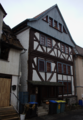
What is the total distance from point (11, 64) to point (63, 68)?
8.33 metres

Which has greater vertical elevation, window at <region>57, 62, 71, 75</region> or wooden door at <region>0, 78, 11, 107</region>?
window at <region>57, 62, 71, 75</region>

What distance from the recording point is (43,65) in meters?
14.3

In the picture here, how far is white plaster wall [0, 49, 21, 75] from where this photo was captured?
1052 centimetres

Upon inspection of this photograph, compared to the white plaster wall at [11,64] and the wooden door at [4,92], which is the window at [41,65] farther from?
the wooden door at [4,92]

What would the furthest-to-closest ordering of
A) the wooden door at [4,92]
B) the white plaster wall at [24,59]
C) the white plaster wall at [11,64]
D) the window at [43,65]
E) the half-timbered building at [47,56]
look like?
the window at [43,65] < the half-timbered building at [47,56] < the white plaster wall at [24,59] < the white plaster wall at [11,64] < the wooden door at [4,92]

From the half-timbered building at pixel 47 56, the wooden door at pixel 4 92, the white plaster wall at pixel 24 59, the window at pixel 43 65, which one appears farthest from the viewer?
the window at pixel 43 65

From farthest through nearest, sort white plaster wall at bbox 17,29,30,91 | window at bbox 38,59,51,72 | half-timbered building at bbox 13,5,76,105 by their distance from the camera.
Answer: window at bbox 38,59,51,72
half-timbered building at bbox 13,5,76,105
white plaster wall at bbox 17,29,30,91

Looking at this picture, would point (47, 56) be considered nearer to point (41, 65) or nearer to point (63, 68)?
point (41, 65)

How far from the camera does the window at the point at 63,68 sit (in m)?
16.4

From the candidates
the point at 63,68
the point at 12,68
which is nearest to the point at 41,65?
the point at 12,68

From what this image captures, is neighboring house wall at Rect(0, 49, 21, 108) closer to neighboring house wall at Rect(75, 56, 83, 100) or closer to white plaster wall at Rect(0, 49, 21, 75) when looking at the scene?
white plaster wall at Rect(0, 49, 21, 75)

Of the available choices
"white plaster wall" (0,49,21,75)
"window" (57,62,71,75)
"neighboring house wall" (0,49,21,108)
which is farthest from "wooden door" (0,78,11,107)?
"window" (57,62,71,75)

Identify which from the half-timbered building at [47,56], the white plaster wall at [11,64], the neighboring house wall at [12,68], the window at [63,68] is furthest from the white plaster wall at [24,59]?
the window at [63,68]

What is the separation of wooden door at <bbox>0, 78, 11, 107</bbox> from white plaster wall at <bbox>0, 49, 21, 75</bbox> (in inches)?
30.0
